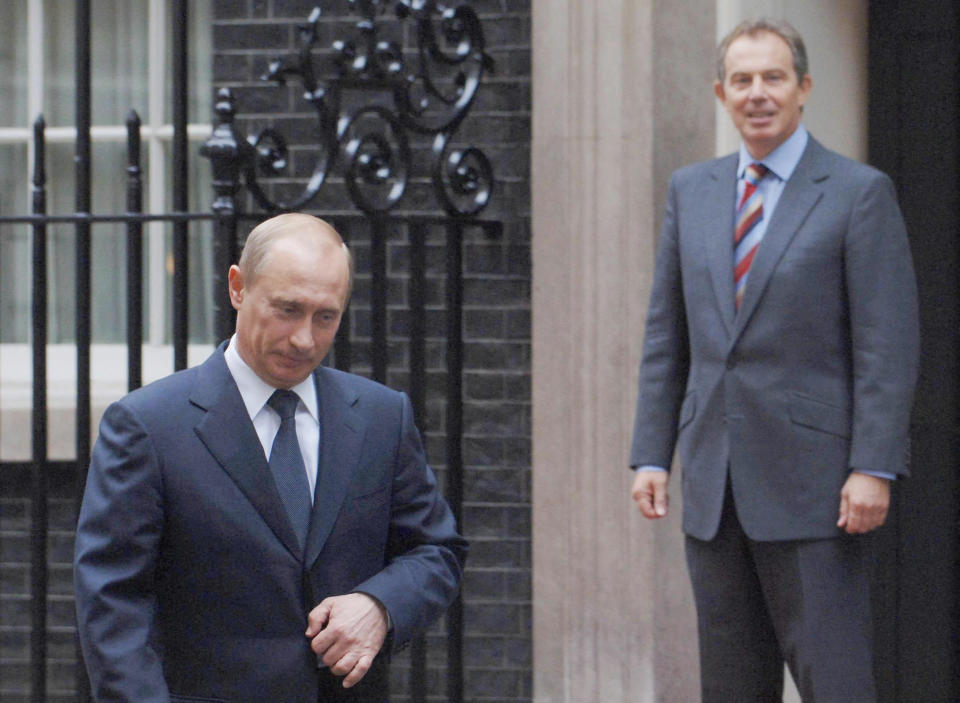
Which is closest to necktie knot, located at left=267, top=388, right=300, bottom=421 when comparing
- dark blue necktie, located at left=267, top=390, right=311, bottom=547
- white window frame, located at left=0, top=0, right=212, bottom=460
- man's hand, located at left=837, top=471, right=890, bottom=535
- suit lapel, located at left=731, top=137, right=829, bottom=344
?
dark blue necktie, located at left=267, top=390, right=311, bottom=547

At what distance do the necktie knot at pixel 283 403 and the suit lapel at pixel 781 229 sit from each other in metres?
1.30

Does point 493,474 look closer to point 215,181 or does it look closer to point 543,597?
point 543,597

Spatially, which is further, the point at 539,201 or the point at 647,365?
the point at 539,201

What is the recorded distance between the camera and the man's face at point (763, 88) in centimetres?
369

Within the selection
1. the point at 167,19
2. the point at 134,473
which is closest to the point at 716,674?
the point at 134,473

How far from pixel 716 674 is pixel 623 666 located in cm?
111

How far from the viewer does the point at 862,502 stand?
140 inches

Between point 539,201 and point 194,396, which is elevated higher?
point 539,201

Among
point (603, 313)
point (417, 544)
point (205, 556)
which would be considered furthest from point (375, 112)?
point (205, 556)

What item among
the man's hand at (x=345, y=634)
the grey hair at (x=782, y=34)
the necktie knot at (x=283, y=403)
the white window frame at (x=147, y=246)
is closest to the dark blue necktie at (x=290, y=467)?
the necktie knot at (x=283, y=403)

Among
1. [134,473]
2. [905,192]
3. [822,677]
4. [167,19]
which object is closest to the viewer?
[134,473]

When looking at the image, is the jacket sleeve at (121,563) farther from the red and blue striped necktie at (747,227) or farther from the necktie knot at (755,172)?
the necktie knot at (755,172)

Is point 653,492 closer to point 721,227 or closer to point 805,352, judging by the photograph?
point 805,352

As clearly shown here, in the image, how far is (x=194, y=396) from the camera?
274 centimetres
